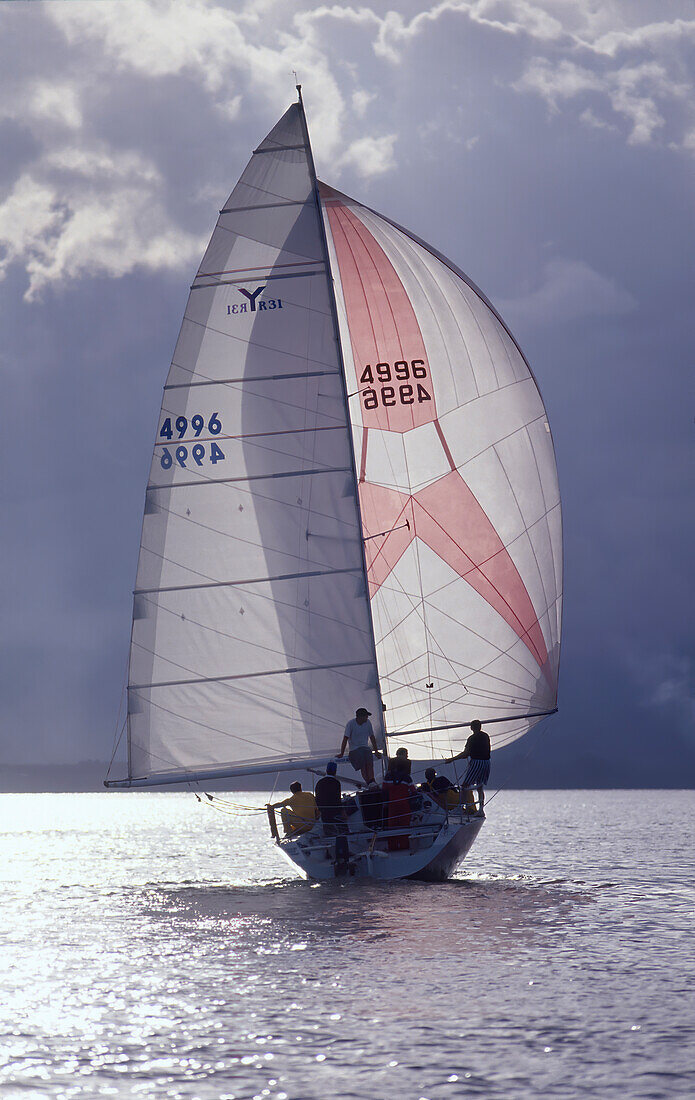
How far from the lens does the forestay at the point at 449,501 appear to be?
24453 millimetres

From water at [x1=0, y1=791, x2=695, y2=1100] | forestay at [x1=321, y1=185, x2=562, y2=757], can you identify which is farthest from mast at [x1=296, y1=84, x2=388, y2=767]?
water at [x1=0, y1=791, x2=695, y2=1100]

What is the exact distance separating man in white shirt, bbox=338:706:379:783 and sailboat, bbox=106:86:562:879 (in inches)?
16.7

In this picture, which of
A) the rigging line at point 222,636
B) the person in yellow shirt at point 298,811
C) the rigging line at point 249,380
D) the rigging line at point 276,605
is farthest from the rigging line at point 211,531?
the person in yellow shirt at point 298,811

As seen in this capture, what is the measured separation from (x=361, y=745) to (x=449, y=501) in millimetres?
5506

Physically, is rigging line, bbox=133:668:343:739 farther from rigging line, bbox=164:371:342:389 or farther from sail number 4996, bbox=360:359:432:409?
sail number 4996, bbox=360:359:432:409

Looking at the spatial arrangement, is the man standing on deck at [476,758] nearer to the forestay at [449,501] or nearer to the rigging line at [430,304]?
the forestay at [449,501]

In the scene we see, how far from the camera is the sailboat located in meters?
22.4

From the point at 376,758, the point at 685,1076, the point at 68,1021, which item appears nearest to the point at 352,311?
the point at 376,758

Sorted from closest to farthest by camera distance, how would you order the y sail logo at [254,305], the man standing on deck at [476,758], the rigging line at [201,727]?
the rigging line at [201,727] < the man standing on deck at [476,758] < the y sail logo at [254,305]

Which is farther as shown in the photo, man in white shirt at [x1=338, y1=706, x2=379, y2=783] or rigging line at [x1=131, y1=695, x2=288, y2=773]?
rigging line at [x1=131, y1=695, x2=288, y2=773]

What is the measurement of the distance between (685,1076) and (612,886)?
63.2ft

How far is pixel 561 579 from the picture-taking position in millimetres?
25266

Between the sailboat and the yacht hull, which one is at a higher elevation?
the sailboat

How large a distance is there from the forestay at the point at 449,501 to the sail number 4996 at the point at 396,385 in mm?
27
